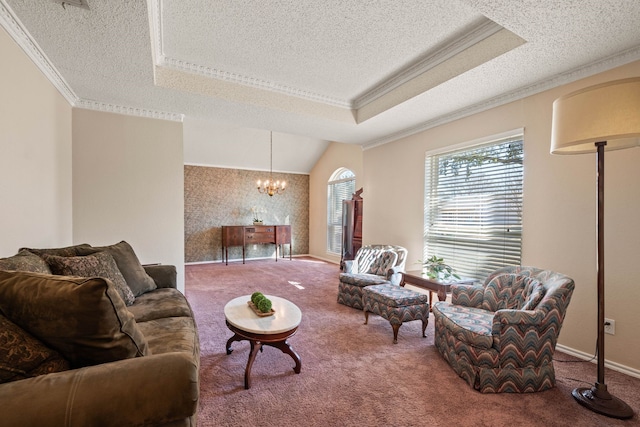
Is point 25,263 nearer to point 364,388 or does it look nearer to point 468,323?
point 364,388

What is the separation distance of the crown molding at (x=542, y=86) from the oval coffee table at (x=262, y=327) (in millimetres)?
2995

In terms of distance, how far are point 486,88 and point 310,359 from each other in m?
3.05

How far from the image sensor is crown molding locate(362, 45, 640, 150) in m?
2.33

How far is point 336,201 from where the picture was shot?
24.9 feet

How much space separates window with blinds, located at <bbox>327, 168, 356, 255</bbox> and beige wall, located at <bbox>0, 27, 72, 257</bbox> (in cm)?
522

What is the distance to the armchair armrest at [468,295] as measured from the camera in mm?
2609

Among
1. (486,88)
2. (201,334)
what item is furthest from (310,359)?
(486,88)

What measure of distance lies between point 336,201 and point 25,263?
6.28 metres

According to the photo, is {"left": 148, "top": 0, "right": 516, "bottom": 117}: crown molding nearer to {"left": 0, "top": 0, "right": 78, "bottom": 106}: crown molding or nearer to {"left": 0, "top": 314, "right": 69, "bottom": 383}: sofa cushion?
{"left": 0, "top": 0, "right": 78, "bottom": 106}: crown molding

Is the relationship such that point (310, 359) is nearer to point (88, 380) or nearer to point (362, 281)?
point (362, 281)

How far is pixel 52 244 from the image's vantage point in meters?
2.88

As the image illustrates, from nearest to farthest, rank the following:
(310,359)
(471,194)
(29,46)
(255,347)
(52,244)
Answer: (255,347) → (29,46) → (310,359) → (52,244) → (471,194)

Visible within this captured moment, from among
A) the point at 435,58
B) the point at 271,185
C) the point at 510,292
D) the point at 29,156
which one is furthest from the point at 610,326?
the point at 271,185

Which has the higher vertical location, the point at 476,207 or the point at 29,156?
the point at 29,156
